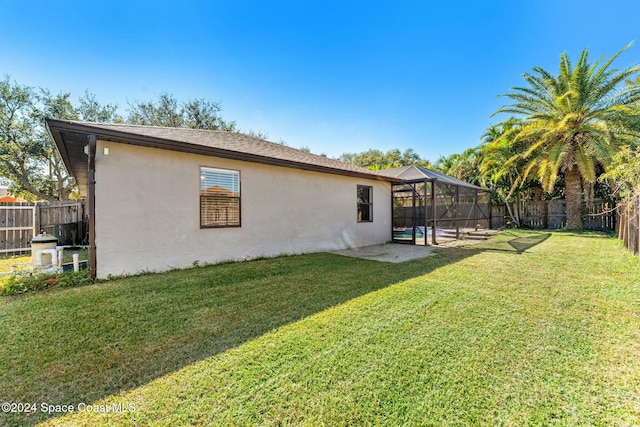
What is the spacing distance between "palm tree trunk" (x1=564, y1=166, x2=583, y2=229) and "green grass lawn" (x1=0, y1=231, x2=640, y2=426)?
11337mm

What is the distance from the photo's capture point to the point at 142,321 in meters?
3.28

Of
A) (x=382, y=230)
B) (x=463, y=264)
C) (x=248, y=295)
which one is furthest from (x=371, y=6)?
(x=248, y=295)

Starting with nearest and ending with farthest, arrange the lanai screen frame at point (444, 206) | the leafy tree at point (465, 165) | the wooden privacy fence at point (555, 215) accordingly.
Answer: the lanai screen frame at point (444, 206)
the wooden privacy fence at point (555, 215)
the leafy tree at point (465, 165)

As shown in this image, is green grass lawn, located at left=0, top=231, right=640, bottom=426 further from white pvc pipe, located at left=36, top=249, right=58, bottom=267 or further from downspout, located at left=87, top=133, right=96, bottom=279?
white pvc pipe, located at left=36, top=249, right=58, bottom=267

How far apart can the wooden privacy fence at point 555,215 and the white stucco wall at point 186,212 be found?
41.6ft

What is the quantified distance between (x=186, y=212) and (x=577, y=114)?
15348 mm

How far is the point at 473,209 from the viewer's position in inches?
578

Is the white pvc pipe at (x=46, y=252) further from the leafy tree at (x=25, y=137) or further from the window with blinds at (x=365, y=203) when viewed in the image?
the leafy tree at (x=25, y=137)

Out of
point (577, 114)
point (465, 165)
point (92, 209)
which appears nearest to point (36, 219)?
point (92, 209)

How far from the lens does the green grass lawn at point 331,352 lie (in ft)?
6.03

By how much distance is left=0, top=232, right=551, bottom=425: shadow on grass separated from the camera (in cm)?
217

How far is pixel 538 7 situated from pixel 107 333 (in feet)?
44.2

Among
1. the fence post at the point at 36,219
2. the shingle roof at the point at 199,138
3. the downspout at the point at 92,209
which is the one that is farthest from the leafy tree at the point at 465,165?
the fence post at the point at 36,219

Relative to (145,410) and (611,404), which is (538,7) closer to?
(611,404)
